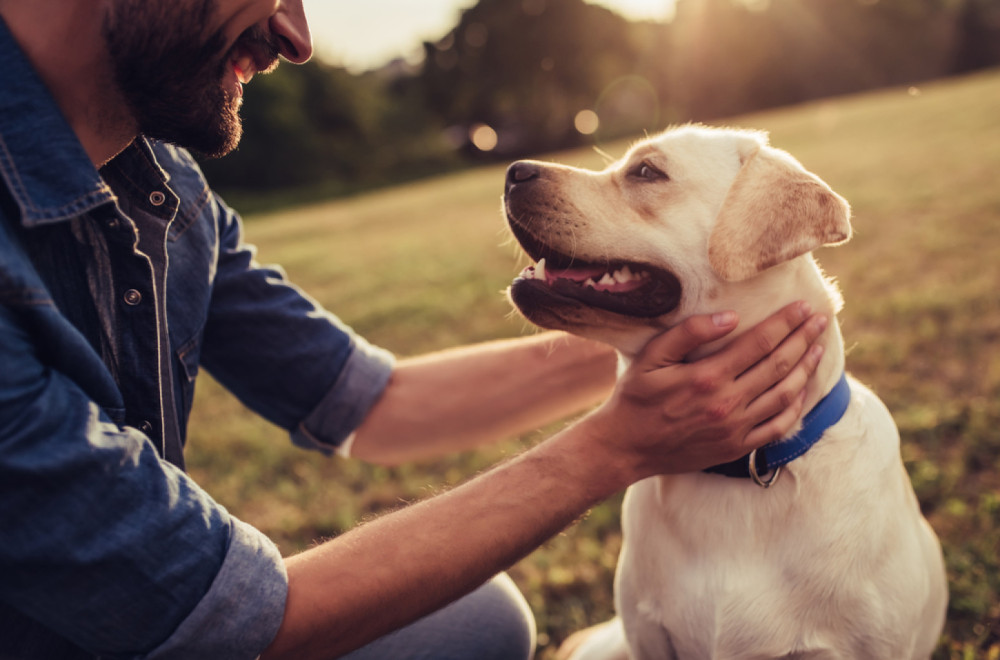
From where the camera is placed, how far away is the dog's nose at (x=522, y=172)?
2377 mm

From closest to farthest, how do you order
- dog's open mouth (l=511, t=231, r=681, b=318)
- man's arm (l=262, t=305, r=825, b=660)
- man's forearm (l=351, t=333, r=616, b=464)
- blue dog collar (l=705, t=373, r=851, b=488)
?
man's arm (l=262, t=305, r=825, b=660) → blue dog collar (l=705, t=373, r=851, b=488) → dog's open mouth (l=511, t=231, r=681, b=318) → man's forearm (l=351, t=333, r=616, b=464)

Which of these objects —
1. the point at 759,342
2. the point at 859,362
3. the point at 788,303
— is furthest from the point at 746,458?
the point at 859,362

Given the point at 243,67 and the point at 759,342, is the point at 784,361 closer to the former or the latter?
the point at 759,342

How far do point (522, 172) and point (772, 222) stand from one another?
0.79 meters

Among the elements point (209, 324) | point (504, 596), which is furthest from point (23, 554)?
point (504, 596)

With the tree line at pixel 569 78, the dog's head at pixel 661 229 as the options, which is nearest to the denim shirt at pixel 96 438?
the dog's head at pixel 661 229

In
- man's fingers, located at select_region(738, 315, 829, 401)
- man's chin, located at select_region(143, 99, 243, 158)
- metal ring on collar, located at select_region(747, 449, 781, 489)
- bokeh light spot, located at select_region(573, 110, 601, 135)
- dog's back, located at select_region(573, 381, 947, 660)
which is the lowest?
bokeh light spot, located at select_region(573, 110, 601, 135)

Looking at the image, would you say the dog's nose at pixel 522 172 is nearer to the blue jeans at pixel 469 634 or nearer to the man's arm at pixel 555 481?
the man's arm at pixel 555 481

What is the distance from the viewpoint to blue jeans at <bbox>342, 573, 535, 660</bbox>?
7.84ft

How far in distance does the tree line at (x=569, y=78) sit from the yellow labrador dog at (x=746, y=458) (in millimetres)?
35785

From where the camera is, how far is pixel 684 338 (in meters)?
2.02

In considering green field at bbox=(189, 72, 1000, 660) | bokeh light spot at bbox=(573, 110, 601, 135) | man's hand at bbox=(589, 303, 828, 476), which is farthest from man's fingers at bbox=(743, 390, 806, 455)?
bokeh light spot at bbox=(573, 110, 601, 135)

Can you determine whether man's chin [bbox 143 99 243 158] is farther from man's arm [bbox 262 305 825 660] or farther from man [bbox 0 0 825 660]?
man's arm [bbox 262 305 825 660]

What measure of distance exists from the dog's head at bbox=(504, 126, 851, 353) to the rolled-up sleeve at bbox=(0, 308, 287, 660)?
1111 millimetres
